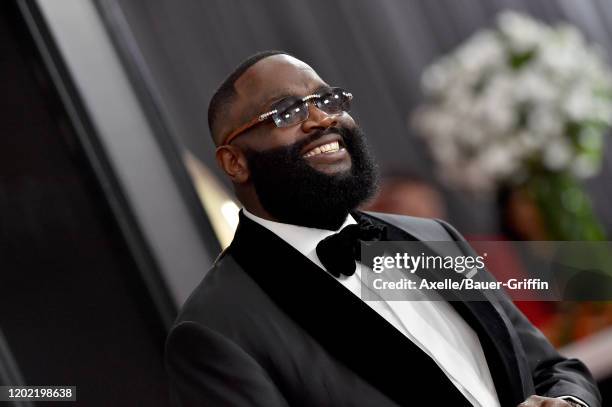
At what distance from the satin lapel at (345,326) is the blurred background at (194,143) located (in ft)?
1.58

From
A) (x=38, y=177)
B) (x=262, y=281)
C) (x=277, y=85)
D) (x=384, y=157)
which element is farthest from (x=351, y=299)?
(x=384, y=157)

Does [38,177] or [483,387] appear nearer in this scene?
[483,387]

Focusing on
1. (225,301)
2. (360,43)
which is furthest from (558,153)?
(225,301)

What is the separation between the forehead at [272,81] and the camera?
5.39ft

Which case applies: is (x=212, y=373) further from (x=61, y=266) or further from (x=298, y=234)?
(x=61, y=266)

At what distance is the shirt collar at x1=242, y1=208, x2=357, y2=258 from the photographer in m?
1.67

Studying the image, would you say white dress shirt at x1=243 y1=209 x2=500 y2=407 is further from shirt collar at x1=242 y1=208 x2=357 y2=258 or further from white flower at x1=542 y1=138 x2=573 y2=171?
white flower at x1=542 y1=138 x2=573 y2=171

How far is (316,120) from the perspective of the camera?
5.32ft

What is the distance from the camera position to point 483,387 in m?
1.64

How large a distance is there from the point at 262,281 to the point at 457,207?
306 cm

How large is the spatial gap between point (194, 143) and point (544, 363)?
80.9 inches

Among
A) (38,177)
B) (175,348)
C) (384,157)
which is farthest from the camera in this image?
(384,157)

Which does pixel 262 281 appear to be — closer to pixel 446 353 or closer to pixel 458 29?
pixel 446 353

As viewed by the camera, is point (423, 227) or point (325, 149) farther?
point (423, 227)
